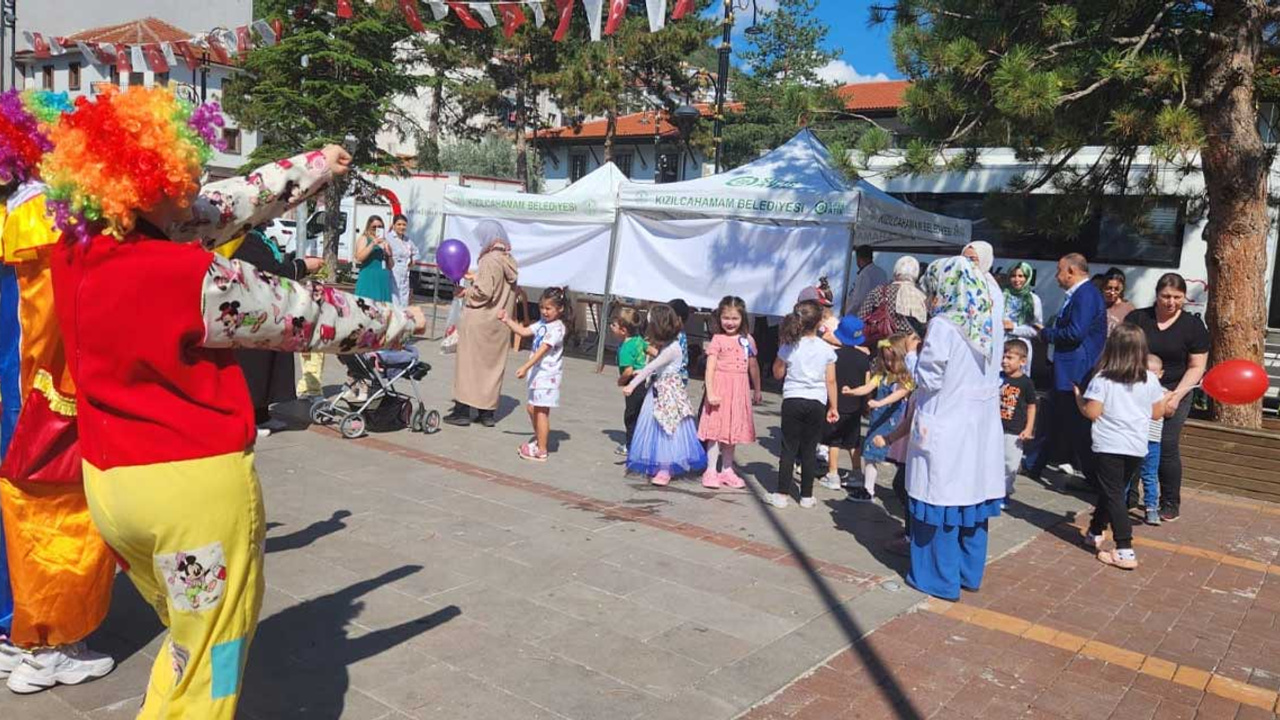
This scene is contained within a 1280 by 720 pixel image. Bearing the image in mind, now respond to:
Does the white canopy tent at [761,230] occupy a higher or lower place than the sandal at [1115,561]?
higher

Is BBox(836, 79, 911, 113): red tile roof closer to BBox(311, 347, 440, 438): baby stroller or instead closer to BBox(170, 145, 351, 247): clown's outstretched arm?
BBox(311, 347, 440, 438): baby stroller

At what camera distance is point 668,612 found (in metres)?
4.64

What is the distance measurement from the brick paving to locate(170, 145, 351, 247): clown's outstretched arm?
2528 millimetres

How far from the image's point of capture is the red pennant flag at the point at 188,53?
17.7m

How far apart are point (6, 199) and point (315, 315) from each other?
165 centimetres

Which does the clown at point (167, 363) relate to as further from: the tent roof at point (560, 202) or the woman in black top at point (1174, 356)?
the tent roof at point (560, 202)

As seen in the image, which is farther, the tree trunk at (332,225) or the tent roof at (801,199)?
the tree trunk at (332,225)

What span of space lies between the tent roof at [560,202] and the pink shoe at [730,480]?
6263 millimetres

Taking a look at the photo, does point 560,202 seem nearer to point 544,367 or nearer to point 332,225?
point 544,367

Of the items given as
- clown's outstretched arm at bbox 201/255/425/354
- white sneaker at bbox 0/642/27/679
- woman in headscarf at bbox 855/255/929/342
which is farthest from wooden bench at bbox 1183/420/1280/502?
white sneaker at bbox 0/642/27/679

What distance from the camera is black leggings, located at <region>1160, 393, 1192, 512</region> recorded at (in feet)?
23.1

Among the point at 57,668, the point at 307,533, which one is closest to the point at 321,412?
the point at 307,533

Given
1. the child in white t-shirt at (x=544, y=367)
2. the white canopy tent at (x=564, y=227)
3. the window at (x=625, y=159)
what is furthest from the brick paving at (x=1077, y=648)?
the window at (x=625, y=159)

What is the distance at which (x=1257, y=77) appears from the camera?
29.2 feet
